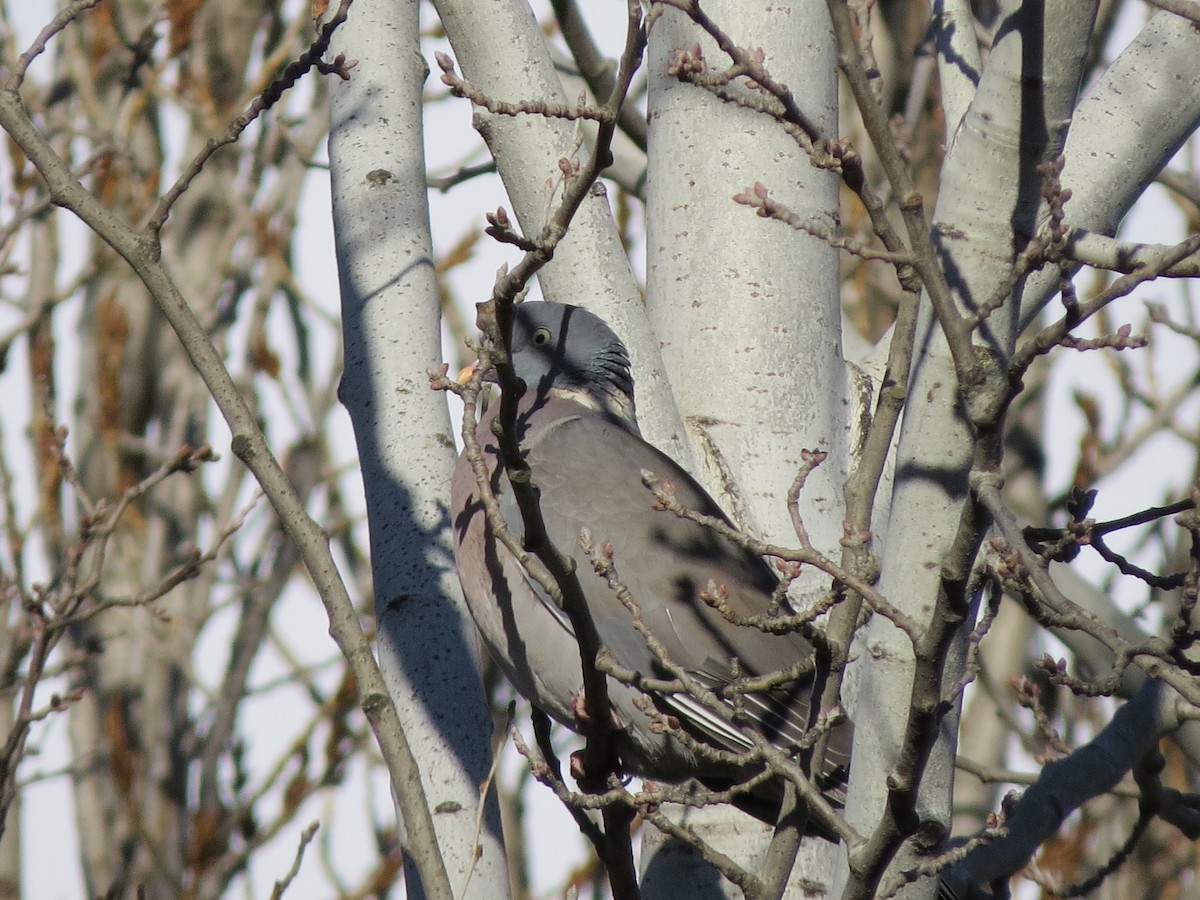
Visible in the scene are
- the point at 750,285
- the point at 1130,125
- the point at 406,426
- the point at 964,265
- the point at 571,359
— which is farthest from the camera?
the point at 571,359

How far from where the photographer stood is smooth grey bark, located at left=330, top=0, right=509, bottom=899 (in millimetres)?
2770

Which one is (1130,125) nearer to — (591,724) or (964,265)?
(964,265)

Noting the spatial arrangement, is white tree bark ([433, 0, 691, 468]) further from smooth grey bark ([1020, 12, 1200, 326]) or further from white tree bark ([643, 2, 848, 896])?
smooth grey bark ([1020, 12, 1200, 326])

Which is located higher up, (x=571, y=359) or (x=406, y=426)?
(x=571, y=359)

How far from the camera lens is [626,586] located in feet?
10.7

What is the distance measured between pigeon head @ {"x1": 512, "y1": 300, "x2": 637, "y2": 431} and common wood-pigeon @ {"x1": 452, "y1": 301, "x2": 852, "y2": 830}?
0.04 feet

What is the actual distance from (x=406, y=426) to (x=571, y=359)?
1104mm

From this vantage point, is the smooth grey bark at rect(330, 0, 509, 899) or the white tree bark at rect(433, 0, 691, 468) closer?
the smooth grey bark at rect(330, 0, 509, 899)

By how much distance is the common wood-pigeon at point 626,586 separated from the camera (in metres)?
3.26

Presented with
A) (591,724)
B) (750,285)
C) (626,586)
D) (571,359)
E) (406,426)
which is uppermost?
(571,359)

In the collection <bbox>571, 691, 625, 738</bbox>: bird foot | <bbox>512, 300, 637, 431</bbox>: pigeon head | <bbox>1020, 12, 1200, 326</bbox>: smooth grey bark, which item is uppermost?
<bbox>512, 300, 637, 431</bbox>: pigeon head

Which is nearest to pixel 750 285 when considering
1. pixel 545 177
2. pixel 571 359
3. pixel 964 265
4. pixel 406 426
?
pixel 545 177

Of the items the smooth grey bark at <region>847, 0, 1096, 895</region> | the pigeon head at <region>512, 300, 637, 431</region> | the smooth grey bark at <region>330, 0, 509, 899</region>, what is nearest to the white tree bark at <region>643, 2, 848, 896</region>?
the pigeon head at <region>512, 300, 637, 431</region>

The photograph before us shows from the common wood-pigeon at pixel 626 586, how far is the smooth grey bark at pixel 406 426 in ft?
0.72
